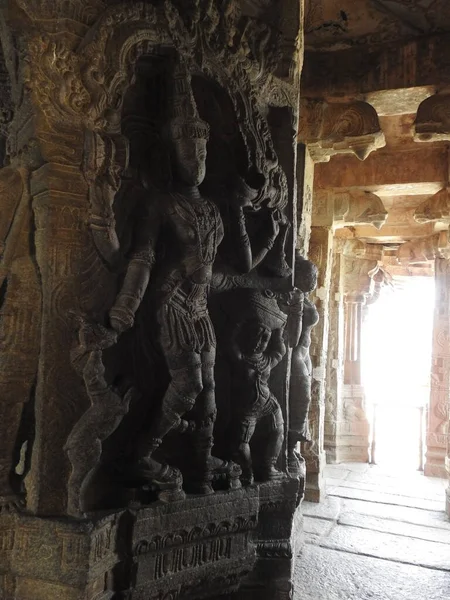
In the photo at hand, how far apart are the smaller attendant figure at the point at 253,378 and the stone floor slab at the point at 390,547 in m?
2.02

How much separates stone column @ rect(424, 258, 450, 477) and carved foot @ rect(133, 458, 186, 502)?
22.5ft

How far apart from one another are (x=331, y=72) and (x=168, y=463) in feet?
13.9

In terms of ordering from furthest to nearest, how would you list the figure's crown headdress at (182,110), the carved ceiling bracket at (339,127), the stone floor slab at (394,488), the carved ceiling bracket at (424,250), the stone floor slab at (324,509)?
the carved ceiling bracket at (424,250), the stone floor slab at (394,488), the stone floor slab at (324,509), the carved ceiling bracket at (339,127), the figure's crown headdress at (182,110)

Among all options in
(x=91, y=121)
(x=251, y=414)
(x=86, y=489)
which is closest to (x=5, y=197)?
(x=91, y=121)

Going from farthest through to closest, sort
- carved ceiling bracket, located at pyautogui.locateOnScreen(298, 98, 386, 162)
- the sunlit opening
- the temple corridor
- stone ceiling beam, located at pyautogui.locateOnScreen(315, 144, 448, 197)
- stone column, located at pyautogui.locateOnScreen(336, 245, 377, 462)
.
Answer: the sunlit opening
stone column, located at pyautogui.locateOnScreen(336, 245, 377, 462)
stone ceiling beam, located at pyautogui.locateOnScreen(315, 144, 448, 197)
carved ceiling bracket, located at pyautogui.locateOnScreen(298, 98, 386, 162)
the temple corridor

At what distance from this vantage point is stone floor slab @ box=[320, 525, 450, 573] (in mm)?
4680

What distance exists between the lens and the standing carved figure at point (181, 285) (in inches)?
110

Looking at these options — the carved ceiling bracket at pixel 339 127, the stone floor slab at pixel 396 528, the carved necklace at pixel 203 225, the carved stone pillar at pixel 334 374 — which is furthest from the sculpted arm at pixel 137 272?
the carved stone pillar at pixel 334 374

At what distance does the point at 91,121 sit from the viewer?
2652 mm

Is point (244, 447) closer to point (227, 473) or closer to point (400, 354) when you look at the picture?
point (227, 473)

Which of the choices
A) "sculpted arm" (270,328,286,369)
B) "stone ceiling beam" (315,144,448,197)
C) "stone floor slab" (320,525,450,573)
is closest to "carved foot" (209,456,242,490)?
"sculpted arm" (270,328,286,369)

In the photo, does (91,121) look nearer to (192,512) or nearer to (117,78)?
(117,78)

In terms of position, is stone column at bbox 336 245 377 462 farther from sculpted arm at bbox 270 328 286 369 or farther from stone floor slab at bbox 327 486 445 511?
sculpted arm at bbox 270 328 286 369

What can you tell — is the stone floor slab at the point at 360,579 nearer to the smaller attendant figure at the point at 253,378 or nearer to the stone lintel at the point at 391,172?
the smaller attendant figure at the point at 253,378
